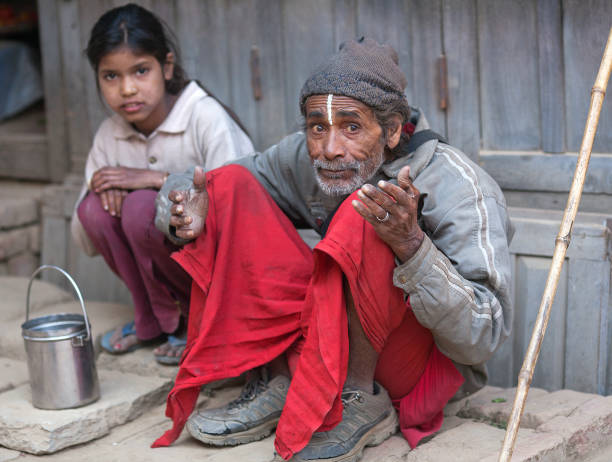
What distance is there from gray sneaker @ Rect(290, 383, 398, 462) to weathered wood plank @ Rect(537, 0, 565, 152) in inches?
51.2

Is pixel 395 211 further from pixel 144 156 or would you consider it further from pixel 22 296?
pixel 22 296

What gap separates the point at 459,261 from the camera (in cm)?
234

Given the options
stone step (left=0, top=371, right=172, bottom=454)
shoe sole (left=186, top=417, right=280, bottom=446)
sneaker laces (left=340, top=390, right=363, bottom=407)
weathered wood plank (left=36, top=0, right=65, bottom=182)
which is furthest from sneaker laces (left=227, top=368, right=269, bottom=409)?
weathered wood plank (left=36, top=0, right=65, bottom=182)

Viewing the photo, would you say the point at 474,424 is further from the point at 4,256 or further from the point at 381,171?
the point at 4,256

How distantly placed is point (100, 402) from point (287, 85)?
A: 180 centimetres

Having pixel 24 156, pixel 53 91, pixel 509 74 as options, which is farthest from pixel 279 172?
pixel 24 156

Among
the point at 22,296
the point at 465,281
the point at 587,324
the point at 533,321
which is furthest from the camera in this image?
the point at 22,296

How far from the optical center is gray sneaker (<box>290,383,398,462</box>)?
2.41 meters

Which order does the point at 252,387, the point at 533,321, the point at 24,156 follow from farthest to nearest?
the point at 24,156 → the point at 533,321 → the point at 252,387

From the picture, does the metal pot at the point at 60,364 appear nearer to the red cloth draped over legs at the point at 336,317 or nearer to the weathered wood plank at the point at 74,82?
the red cloth draped over legs at the point at 336,317

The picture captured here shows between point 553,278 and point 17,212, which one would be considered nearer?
point 553,278

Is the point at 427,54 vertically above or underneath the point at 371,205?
above

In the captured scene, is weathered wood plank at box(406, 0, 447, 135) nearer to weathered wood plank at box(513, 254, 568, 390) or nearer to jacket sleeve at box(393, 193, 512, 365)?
weathered wood plank at box(513, 254, 568, 390)

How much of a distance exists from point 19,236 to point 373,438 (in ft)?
9.64
